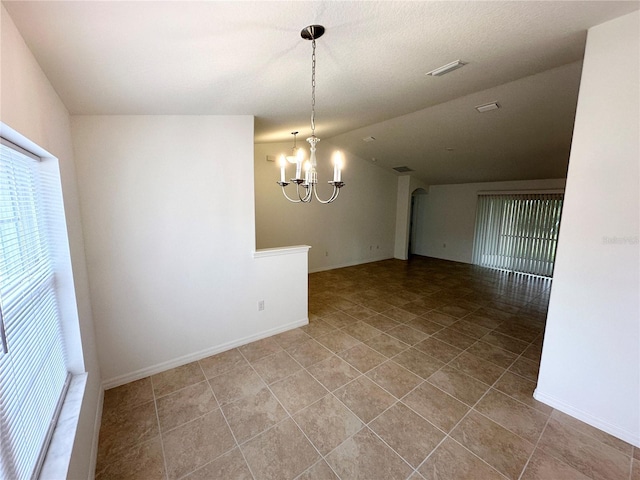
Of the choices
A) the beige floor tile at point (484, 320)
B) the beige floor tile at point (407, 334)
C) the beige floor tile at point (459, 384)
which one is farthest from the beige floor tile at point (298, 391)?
the beige floor tile at point (484, 320)

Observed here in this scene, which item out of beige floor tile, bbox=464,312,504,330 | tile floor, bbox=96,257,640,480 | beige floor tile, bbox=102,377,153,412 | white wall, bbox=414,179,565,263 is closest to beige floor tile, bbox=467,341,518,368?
tile floor, bbox=96,257,640,480

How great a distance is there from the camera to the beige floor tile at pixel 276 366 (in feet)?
8.03

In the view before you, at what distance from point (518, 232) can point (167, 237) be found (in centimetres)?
763

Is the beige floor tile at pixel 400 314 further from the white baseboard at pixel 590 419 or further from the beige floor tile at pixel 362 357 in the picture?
the white baseboard at pixel 590 419

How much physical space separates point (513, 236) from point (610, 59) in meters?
5.88

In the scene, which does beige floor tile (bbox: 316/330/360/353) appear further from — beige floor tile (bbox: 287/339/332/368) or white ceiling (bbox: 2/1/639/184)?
white ceiling (bbox: 2/1/639/184)

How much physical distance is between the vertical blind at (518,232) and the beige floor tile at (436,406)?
5.78m

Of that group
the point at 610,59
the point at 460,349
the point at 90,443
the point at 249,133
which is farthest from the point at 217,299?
the point at 610,59

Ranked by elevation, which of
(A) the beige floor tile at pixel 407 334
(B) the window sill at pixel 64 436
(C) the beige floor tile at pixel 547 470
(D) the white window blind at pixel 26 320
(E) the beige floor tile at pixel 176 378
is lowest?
(C) the beige floor tile at pixel 547 470

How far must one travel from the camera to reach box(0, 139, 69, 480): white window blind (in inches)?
37.4

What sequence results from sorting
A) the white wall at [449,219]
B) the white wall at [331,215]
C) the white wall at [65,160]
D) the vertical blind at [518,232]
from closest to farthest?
the white wall at [65,160]
the white wall at [331,215]
the vertical blind at [518,232]
the white wall at [449,219]

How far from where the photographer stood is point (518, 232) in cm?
651

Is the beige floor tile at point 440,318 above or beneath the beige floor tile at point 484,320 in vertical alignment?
above

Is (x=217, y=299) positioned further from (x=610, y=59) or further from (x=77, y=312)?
(x=610, y=59)
